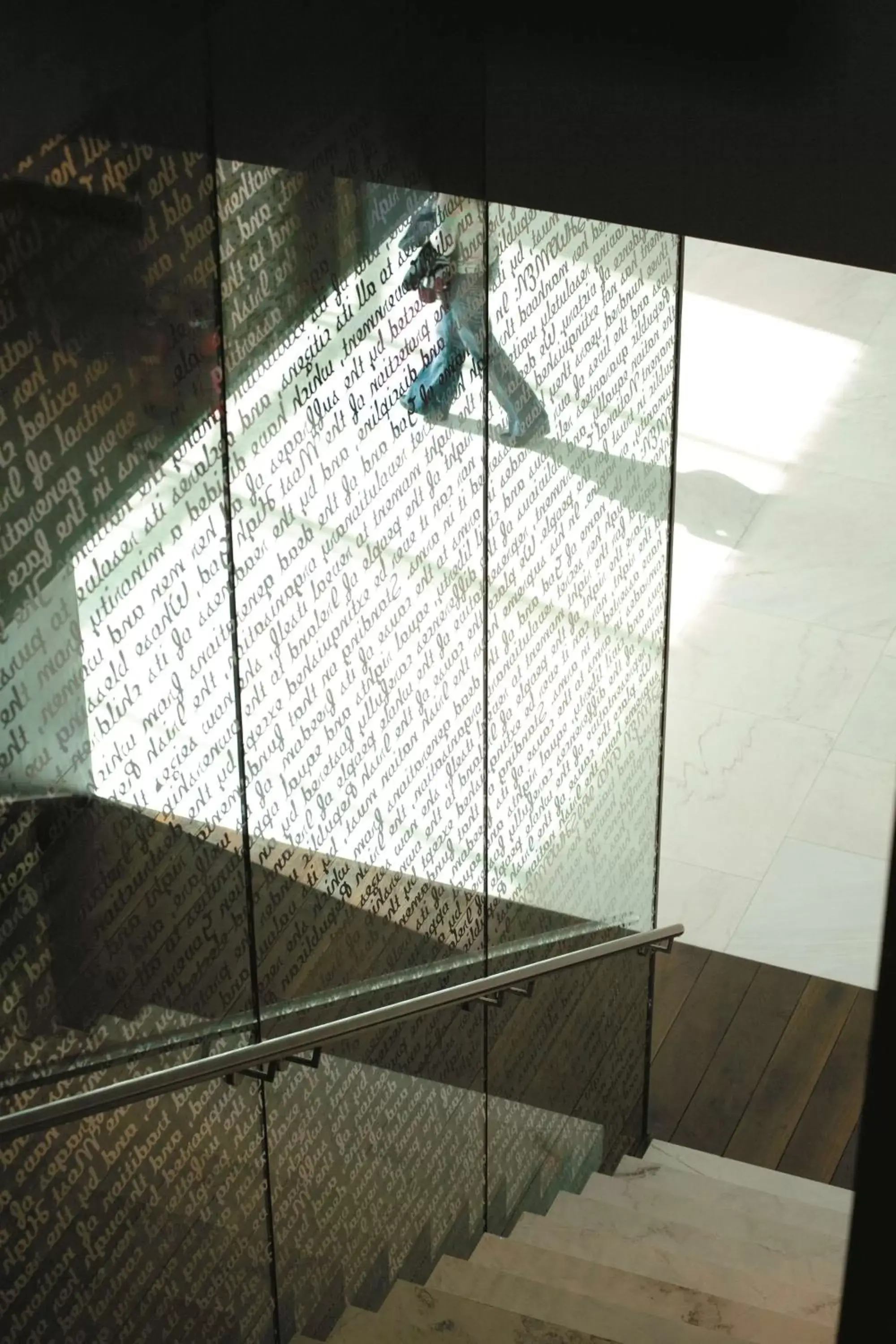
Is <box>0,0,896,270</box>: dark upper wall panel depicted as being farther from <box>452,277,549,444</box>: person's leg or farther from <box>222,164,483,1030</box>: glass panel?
<box>452,277,549,444</box>: person's leg

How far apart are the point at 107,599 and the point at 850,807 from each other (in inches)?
165

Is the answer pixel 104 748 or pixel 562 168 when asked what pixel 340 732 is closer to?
pixel 104 748

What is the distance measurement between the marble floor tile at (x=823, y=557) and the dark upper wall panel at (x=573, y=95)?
183 inches

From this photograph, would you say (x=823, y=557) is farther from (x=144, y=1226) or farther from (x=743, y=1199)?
(x=144, y=1226)

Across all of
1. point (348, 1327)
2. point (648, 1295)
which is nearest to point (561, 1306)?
point (648, 1295)

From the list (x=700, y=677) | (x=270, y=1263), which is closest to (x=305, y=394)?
(x=270, y=1263)

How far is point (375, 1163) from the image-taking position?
3.81m

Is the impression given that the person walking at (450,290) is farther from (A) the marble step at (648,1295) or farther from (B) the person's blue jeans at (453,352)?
(A) the marble step at (648,1295)

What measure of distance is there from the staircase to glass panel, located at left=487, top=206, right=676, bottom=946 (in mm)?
800

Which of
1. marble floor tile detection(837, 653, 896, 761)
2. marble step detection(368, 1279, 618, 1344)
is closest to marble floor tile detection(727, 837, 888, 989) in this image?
marble floor tile detection(837, 653, 896, 761)

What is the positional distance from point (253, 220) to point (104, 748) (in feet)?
2.86

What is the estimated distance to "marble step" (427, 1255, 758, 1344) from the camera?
3781 mm

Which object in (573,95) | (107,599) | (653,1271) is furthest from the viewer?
(653,1271)

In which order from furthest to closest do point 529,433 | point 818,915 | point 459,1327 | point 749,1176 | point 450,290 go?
point 818,915 < point 749,1176 < point 459,1327 < point 529,433 < point 450,290
